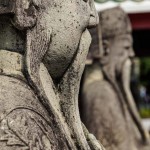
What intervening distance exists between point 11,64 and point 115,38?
3.81 m

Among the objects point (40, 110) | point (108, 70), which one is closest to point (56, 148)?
point (40, 110)

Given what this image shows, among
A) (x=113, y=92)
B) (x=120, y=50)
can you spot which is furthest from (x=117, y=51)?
(x=113, y=92)

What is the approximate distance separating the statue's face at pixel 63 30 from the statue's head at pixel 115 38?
348cm

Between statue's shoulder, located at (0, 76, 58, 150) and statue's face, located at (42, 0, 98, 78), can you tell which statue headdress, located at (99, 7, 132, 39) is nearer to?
statue's face, located at (42, 0, 98, 78)

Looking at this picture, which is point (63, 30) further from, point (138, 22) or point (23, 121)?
point (138, 22)

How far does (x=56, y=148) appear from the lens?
8.36 ft

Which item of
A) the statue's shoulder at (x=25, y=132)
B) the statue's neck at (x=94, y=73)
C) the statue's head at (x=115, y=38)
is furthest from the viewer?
the statue's head at (x=115, y=38)

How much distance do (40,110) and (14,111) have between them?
12cm

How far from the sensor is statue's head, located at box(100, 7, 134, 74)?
6262 mm

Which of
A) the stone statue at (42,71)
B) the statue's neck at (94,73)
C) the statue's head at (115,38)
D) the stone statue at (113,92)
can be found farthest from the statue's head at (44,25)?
the statue's head at (115,38)

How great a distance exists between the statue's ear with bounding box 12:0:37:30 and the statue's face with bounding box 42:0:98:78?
0.05 metres

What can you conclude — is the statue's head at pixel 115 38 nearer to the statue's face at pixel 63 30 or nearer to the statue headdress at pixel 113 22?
the statue headdress at pixel 113 22

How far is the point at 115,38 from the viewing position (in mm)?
6375

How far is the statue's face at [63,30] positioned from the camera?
2670 millimetres
